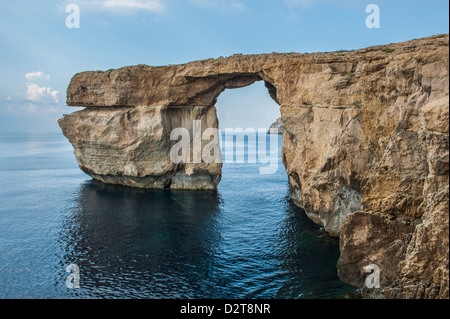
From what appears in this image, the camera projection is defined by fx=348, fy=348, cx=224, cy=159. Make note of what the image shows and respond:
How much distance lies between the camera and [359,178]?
79.7 feet

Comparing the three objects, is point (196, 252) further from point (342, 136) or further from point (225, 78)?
point (225, 78)

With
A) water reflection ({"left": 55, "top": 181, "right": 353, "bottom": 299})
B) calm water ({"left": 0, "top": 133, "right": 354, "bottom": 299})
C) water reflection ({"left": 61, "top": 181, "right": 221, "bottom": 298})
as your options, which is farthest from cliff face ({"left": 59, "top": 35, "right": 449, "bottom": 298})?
water reflection ({"left": 61, "top": 181, "right": 221, "bottom": 298})

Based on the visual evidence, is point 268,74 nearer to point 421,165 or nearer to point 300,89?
point 300,89

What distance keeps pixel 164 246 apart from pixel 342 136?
1628cm

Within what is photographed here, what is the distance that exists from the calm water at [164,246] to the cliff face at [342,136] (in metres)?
2.94

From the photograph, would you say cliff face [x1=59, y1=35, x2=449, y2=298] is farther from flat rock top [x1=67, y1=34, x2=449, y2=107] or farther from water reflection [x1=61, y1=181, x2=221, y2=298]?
water reflection [x1=61, y1=181, x2=221, y2=298]

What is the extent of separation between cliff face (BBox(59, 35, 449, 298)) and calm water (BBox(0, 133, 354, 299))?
294 centimetres

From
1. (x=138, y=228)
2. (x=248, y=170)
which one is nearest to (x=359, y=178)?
(x=138, y=228)

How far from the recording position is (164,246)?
2838 centimetres

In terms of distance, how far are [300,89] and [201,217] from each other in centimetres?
1611

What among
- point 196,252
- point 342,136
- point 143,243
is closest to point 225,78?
point 342,136

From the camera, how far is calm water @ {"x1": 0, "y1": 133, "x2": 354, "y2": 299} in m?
22.0

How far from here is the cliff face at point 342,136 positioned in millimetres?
16453

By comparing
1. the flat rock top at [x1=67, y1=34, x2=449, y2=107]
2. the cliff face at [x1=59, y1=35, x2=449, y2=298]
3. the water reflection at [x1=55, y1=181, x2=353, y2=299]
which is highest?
the flat rock top at [x1=67, y1=34, x2=449, y2=107]
